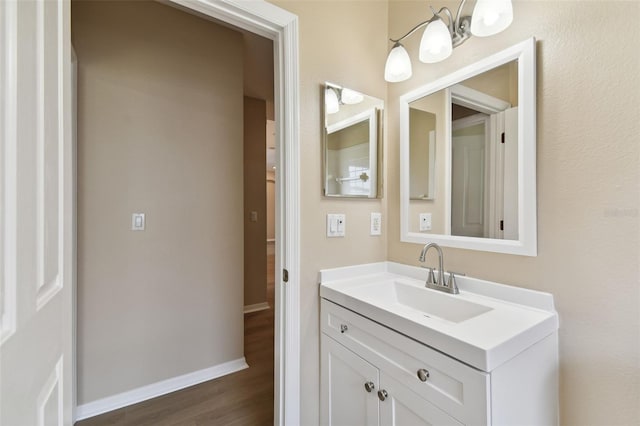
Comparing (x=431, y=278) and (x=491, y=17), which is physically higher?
(x=491, y=17)

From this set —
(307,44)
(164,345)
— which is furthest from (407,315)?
(164,345)

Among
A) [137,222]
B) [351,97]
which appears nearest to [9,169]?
[351,97]

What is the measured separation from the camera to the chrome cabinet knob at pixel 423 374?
86cm

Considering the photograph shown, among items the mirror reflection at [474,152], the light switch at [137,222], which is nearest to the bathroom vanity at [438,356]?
the mirror reflection at [474,152]

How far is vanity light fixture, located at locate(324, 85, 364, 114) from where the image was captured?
1391 mm

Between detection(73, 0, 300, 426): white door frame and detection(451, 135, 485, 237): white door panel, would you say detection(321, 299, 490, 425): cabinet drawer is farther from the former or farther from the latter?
detection(451, 135, 485, 237): white door panel

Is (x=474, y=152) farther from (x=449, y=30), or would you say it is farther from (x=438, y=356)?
(x=438, y=356)

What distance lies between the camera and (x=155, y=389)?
1.87m

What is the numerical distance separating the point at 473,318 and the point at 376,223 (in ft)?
2.45

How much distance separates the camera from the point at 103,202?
5.69ft

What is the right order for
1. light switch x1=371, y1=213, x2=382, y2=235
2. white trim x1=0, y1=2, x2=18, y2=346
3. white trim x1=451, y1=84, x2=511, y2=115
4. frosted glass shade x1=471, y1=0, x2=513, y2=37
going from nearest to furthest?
white trim x1=0, y1=2, x2=18, y2=346
frosted glass shade x1=471, y1=0, x2=513, y2=37
white trim x1=451, y1=84, x2=511, y2=115
light switch x1=371, y1=213, x2=382, y2=235

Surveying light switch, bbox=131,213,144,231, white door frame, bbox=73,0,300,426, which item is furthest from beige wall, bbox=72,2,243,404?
white door frame, bbox=73,0,300,426

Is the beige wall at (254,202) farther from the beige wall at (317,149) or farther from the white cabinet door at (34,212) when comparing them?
the white cabinet door at (34,212)

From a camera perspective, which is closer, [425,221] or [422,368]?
[422,368]
